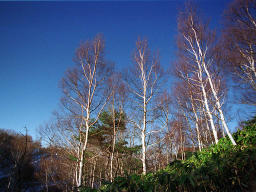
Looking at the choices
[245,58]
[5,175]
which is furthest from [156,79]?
[5,175]

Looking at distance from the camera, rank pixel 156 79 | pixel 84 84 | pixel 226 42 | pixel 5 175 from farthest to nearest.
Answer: pixel 5 175
pixel 156 79
pixel 84 84
pixel 226 42

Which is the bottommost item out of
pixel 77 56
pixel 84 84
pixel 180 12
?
pixel 84 84

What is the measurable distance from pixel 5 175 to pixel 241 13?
32698mm

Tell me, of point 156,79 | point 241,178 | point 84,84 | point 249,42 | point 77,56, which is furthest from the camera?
point 156,79

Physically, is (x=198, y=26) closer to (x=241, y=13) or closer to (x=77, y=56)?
(x=241, y=13)

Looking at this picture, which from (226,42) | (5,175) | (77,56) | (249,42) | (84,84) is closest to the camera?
(249,42)

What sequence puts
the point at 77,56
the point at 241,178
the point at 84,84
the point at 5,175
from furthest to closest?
1. the point at 5,175
2. the point at 77,56
3. the point at 84,84
4. the point at 241,178

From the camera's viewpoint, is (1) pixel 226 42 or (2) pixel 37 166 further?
(2) pixel 37 166

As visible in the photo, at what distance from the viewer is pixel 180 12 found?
7602 millimetres

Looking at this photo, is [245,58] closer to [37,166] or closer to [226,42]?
[226,42]

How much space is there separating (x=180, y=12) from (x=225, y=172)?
8.55m

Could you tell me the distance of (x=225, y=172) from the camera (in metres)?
2.05

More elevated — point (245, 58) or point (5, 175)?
point (245, 58)

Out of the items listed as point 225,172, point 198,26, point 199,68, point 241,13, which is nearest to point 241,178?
point 225,172
